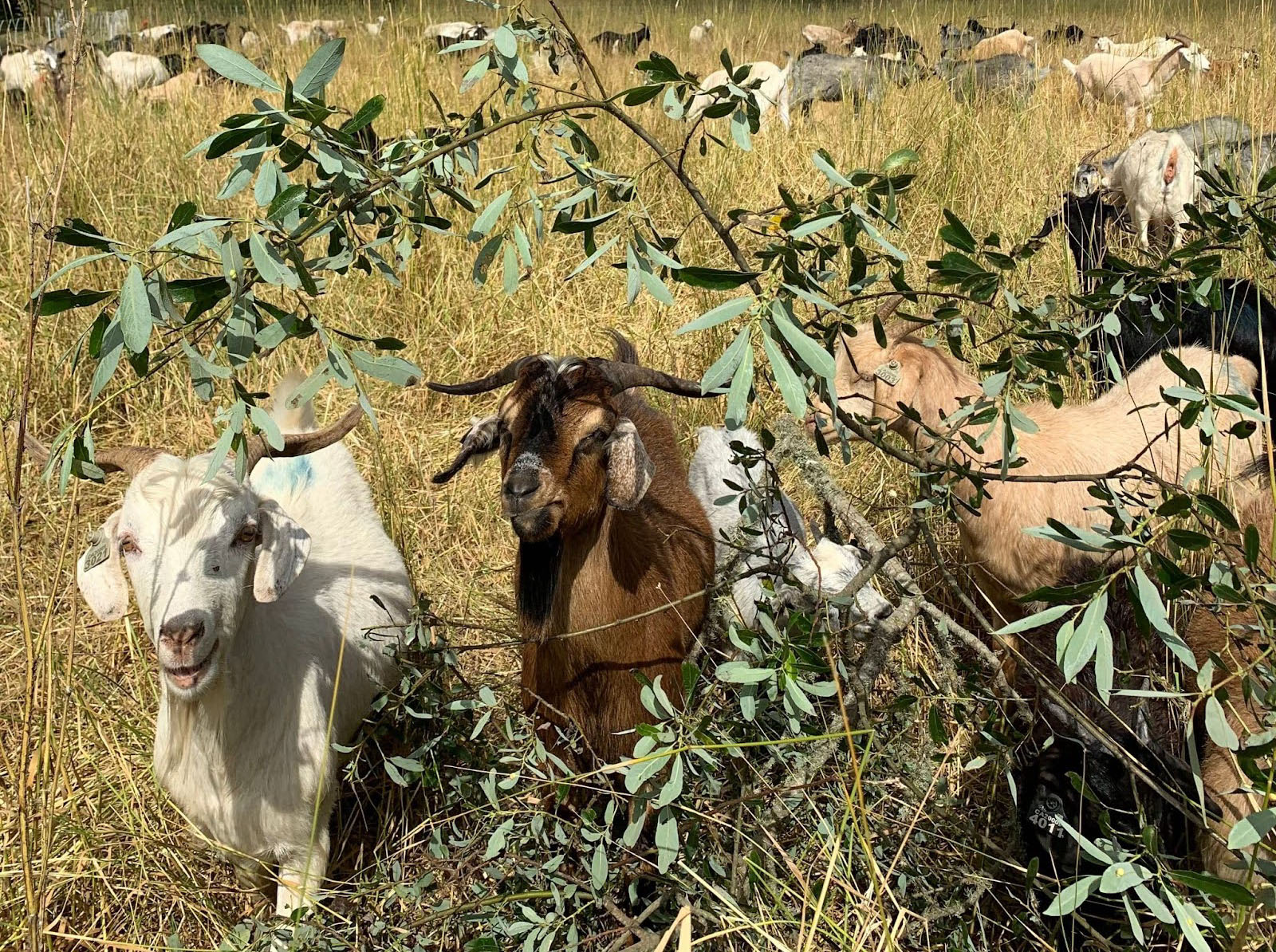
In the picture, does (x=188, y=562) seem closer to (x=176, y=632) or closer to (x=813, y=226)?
(x=176, y=632)

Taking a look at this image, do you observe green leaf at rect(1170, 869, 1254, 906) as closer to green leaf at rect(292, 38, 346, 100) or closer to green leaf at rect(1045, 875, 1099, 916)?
green leaf at rect(1045, 875, 1099, 916)

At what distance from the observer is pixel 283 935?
2.42 meters

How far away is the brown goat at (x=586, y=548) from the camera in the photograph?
261 centimetres

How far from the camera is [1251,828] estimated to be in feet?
4.58

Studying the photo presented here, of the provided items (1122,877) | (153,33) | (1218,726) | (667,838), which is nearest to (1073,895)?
(1122,877)

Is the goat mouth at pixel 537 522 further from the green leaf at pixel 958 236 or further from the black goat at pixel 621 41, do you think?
the black goat at pixel 621 41

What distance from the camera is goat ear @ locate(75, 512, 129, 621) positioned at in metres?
2.44

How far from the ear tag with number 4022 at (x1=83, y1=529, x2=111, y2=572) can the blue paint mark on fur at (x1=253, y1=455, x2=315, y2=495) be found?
1.25 m

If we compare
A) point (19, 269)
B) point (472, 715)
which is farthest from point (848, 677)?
point (19, 269)

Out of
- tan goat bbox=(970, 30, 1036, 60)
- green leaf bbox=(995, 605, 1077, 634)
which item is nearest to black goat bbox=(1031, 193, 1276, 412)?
green leaf bbox=(995, 605, 1077, 634)

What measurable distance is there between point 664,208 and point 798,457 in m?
3.35

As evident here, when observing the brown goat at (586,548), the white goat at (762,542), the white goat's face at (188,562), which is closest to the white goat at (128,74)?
the white goat at (762,542)

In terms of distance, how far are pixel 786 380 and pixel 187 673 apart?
1623mm

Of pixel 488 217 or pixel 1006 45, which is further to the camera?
pixel 1006 45
